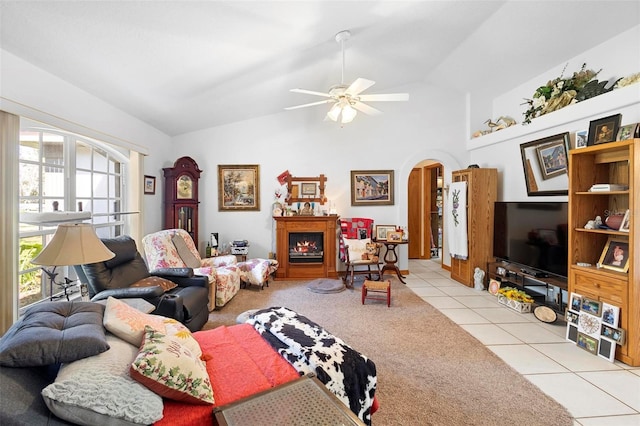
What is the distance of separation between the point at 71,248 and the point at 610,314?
4.03 m

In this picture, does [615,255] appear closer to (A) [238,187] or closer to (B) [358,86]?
(B) [358,86]

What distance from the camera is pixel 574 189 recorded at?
2939 millimetres

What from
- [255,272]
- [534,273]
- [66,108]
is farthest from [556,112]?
[66,108]

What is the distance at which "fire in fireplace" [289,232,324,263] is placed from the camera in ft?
17.6

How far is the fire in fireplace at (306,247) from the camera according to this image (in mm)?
5352

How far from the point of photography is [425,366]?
2453 mm

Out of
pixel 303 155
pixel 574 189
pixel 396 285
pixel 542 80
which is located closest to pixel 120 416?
pixel 574 189

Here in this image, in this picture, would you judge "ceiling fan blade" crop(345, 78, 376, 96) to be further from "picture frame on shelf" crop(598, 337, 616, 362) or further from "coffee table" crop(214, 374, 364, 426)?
"picture frame on shelf" crop(598, 337, 616, 362)

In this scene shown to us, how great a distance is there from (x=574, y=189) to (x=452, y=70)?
2820 mm

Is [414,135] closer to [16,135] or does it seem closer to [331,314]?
[331,314]

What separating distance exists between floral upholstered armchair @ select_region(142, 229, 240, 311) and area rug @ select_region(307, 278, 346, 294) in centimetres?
112

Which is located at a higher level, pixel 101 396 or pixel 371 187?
pixel 371 187

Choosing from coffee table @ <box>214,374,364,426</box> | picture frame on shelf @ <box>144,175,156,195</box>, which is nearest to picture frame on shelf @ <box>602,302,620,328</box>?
coffee table @ <box>214,374,364,426</box>

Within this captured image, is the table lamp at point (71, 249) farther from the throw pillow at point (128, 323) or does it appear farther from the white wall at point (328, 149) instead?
the white wall at point (328, 149)
